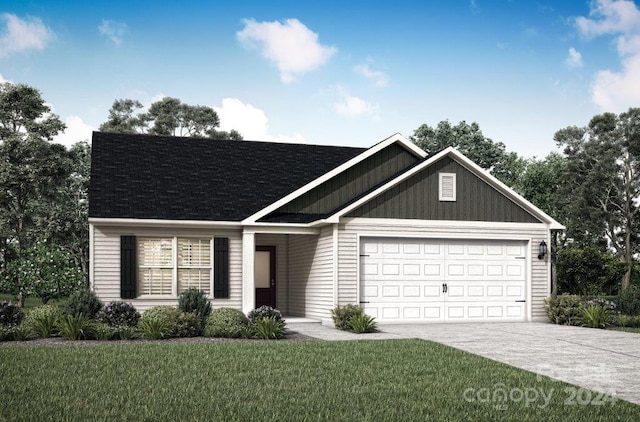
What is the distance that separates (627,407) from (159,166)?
17779mm

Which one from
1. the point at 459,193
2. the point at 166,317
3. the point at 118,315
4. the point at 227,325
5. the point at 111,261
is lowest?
the point at 227,325

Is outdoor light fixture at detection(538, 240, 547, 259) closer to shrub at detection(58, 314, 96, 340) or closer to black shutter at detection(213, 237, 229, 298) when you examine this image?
black shutter at detection(213, 237, 229, 298)

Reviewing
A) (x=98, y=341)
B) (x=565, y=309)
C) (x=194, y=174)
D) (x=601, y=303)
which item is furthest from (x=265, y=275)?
(x=601, y=303)

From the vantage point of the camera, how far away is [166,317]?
17078 millimetres

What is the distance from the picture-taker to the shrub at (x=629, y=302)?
23.4 m

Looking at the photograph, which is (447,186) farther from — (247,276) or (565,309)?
(247,276)

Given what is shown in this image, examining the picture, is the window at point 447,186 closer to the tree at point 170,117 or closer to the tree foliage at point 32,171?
the tree foliage at point 32,171

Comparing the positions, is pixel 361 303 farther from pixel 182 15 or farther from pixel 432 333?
pixel 182 15

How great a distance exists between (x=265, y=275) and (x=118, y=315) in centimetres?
753

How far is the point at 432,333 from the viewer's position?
60.7 ft

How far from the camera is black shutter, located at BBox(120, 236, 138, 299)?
2086 cm

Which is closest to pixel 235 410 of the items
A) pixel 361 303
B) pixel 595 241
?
pixel 361 303

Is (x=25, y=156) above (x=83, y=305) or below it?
above

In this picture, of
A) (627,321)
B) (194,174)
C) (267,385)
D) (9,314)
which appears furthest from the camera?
(194,174)
